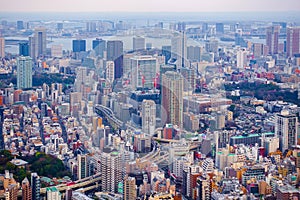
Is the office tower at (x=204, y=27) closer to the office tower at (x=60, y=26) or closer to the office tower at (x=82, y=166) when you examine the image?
the office tower at (x=60, y=26)

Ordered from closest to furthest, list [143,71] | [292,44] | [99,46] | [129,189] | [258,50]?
1. [129,189]
2. [143,71]
3. [99,46]
4. [292,44]
5. [258,50]

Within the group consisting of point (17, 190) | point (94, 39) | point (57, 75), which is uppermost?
point (94, 39)

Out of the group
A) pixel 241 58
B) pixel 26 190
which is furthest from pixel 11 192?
pixel 241 58

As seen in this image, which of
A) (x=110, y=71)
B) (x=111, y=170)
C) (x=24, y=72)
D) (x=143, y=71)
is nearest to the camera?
(x=111, y=170)

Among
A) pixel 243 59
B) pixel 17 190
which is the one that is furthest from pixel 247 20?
pixel 17 190

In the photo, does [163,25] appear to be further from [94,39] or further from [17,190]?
[17,190]

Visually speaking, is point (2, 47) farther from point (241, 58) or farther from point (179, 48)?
point (241, 58)
